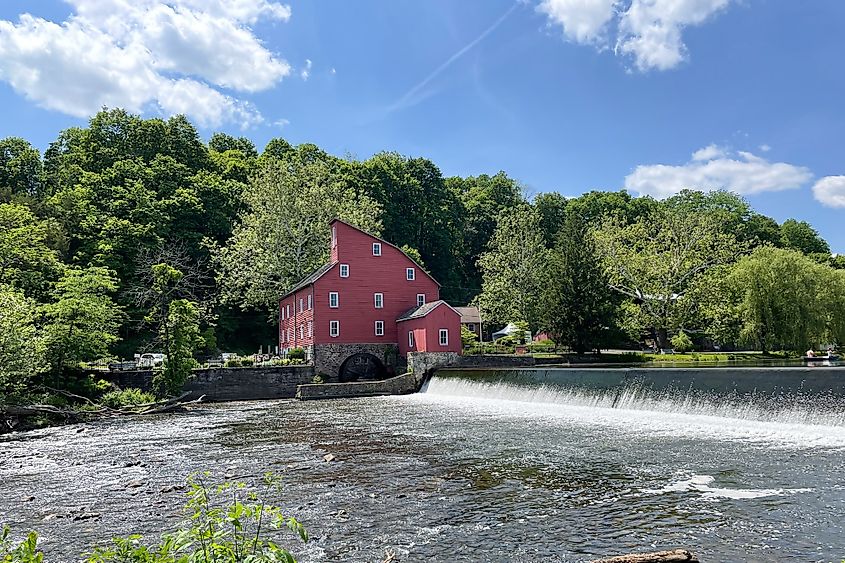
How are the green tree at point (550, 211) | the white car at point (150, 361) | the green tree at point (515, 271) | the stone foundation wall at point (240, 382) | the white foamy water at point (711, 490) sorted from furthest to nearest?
the green tree at point (550, 211) → the green tree at point (515, 271) → the white car at point (150, 361) → the stone foundation wall at point (240, 382) → the white foamy water at point (711, 490)

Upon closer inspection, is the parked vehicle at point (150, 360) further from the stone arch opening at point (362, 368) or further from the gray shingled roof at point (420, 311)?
the gray shingled roof at point (420, 311)

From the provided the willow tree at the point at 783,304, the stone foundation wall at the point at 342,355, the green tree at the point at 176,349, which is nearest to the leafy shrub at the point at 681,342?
the willow tree at the point at 783,304

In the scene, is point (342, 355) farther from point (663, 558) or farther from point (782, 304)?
point (663, 558)

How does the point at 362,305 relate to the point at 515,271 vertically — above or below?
below

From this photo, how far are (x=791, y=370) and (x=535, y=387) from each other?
397 inches

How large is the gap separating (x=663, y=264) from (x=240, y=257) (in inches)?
1170

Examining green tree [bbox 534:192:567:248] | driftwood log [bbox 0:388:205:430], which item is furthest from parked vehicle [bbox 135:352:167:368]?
green tree [bbox 534:192:567:248]

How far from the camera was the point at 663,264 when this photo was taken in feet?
145

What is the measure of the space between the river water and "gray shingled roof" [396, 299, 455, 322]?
1460cm

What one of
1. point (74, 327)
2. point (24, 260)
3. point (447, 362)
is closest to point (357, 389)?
point (447, 362)

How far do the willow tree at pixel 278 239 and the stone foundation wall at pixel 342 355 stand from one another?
8836 mm

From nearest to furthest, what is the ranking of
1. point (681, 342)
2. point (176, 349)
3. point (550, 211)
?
1. point (176, 349)
2. point (681, 342)
3. point (550, 211)

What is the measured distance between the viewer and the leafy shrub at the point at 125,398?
2712 centimetres

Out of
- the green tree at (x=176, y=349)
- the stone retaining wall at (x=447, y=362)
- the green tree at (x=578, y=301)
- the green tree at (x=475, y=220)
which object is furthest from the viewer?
the green tree at (x=475, y=220)
